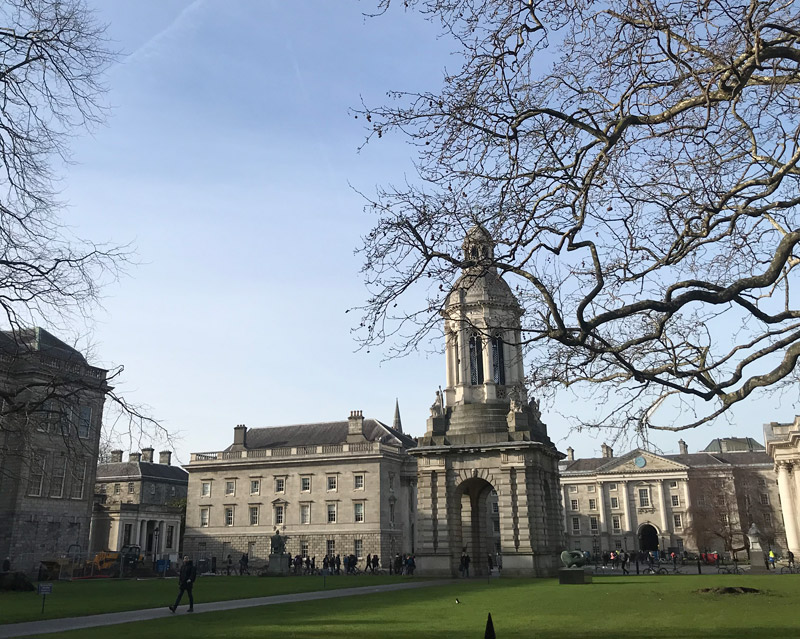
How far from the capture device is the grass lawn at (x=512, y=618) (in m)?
13.9

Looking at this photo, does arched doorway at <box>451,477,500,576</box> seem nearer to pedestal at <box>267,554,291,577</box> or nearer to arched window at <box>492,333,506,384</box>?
arched window at <box>492,333,506,384</box>

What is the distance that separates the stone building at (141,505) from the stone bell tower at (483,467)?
1469 inches

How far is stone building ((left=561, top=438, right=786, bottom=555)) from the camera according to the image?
8856cm

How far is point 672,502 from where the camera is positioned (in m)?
95.2

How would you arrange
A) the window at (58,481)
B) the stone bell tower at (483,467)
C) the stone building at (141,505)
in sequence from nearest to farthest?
the stone bell tower at (483,467), the window at (58,481), the stone building at (141,505)

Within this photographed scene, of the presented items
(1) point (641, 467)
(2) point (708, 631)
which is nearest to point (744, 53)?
(2) point (708, 631)

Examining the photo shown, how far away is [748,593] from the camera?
22.8 m

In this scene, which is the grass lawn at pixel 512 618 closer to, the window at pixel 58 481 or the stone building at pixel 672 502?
the window at pixel 58 481

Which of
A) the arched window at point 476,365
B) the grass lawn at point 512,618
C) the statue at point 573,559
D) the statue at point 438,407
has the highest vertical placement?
the arched window at point 476,365

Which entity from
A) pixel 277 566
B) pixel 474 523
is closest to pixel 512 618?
pixel 474 523

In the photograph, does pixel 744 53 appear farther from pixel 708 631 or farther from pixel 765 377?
pixel 708 631

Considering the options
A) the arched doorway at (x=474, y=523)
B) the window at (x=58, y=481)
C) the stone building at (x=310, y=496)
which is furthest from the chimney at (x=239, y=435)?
the arched doorway at (x=474, y=523)

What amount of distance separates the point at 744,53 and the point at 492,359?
109 ft

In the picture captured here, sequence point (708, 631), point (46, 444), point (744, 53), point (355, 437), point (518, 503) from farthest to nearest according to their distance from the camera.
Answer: point (355, 437)
point (46, 444)
point (518, 503)
point (708, 631)
point (744, 53)
